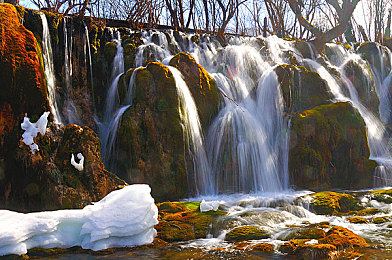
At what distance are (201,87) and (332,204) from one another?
502 cm

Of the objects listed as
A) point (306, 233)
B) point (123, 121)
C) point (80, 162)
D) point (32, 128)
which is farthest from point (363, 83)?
point (32, 128)

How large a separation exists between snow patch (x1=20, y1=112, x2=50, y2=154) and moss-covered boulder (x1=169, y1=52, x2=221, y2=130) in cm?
452

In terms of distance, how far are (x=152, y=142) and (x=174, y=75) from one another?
218 cm

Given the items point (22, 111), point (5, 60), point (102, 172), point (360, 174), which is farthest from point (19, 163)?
point (360, 174)

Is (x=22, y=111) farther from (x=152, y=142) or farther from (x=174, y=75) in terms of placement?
(x=174, y=75)

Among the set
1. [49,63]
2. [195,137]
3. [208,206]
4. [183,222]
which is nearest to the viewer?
[183,222]

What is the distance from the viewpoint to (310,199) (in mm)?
8438

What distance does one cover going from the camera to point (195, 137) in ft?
33.7

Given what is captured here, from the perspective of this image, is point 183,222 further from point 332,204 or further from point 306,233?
point 332,204

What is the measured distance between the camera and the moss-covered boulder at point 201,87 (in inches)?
431

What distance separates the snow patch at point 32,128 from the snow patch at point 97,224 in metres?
2.34

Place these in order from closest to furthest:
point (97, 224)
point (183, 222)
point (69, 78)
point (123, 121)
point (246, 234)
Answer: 1. point (97, 224)
2. point (246, 234)
3. point (183, 222)
4. point (123, 121)
5. point (69, 78)

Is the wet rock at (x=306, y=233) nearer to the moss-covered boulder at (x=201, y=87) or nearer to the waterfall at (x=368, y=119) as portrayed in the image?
the moss-covered boulder at (x=201, y=87)

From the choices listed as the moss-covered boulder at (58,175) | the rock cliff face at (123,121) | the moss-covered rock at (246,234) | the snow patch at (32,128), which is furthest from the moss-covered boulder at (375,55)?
the snow patch at (32,128)
